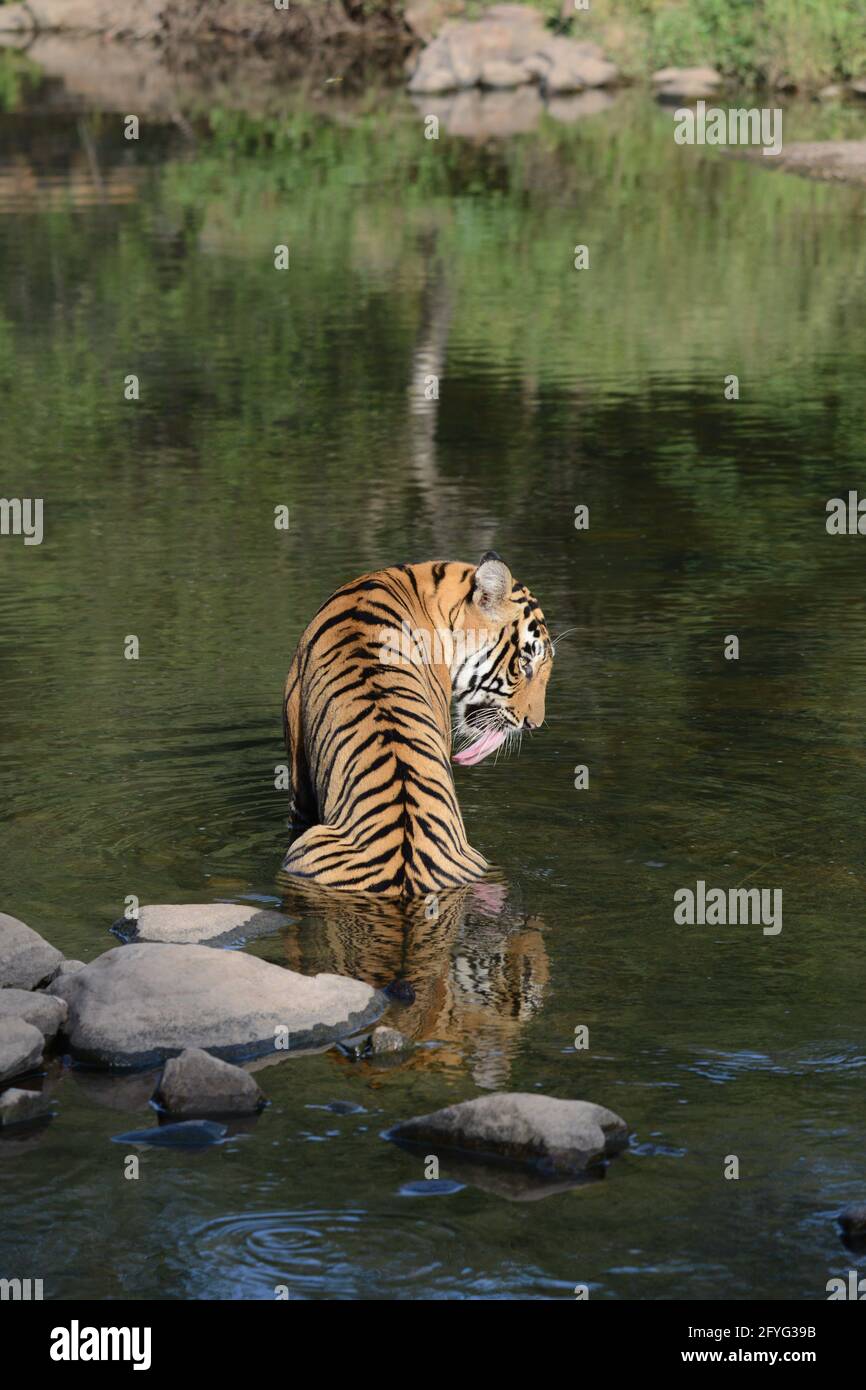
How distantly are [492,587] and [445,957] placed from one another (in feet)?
5.54

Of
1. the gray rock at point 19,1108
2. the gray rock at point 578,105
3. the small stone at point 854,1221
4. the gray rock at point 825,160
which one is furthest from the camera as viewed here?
the gray rock at point 578,105

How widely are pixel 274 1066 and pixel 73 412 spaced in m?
12.9

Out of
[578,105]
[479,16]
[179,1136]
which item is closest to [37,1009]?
[179,1136]

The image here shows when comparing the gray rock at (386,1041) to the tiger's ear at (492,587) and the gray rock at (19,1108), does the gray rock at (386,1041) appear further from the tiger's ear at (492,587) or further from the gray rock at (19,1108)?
the tiger's ear at (492,587)

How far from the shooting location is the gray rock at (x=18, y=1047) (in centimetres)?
748

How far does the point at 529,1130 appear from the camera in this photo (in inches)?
270

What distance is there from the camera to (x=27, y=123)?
41875 mm

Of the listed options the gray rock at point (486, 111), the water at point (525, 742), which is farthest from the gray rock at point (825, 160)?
the gray rock at point (486, 111)

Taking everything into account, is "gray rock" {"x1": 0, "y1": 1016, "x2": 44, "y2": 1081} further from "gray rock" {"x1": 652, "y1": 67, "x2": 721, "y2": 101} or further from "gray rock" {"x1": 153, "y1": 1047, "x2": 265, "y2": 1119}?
"gray rock" {"x1": 652, "y1": 67, "x2": 721, "y2": 101}

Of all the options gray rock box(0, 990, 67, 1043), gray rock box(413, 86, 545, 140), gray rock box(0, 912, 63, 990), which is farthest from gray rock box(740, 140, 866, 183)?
gray rock box(0, 990, 67, 1043)

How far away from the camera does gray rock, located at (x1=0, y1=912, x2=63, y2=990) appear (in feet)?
26.7

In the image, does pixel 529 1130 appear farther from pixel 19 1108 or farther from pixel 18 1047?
pixel 18 1047

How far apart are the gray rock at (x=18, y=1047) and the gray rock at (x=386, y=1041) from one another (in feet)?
3.37
